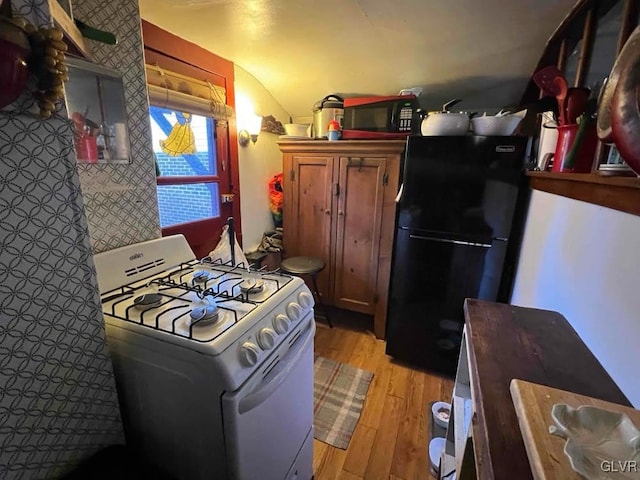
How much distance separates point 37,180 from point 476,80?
2535 mm

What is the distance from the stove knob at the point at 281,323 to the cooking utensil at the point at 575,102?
4.25 ft

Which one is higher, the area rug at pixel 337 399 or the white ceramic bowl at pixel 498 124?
the white ceramic bowl at pixel 498 124

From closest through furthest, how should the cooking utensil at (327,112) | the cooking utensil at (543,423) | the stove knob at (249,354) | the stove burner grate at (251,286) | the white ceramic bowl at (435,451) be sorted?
the cooking utensil at (543,423) → the stove knob at (249,354) → the stove burner grate at (251,286) → the white ceramic bowl at (435,451) → the cooking utensil at (327,112)

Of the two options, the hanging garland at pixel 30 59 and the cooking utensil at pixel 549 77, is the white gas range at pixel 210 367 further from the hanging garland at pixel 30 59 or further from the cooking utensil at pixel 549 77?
the cooking utensil at pixel 549 77

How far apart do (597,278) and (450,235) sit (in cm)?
98

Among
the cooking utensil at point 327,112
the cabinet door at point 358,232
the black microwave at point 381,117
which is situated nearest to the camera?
the black microwave at point 381,117

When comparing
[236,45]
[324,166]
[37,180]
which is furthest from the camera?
[324,166]

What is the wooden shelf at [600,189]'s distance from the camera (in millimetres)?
709

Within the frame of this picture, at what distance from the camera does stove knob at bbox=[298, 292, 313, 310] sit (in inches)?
44.4

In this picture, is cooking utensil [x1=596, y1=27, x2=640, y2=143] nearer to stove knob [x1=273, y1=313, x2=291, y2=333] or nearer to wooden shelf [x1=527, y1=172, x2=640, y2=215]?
wooden shelf [x1=527, y1=172, x2=640, y2=215]

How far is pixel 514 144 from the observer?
5.29ft

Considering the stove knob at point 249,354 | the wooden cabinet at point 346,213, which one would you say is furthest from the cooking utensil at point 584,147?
the stove knob at point 249,354

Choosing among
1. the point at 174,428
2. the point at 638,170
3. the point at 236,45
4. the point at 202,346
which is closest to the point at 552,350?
the point at 638,170

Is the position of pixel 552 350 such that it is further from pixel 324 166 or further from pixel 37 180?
pixel 324 166
